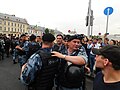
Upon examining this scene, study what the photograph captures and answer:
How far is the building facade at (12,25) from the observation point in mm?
98125

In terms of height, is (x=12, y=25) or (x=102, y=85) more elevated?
(x=12, y=25)

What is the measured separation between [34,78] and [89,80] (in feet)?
18.8

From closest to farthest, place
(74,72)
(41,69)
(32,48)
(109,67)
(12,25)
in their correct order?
1. (109,67)
2. (74,72)
3. (41,69)
4. (32,48)
5. (12,25)

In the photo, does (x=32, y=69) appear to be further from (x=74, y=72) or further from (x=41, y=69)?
(x=74, y=72)

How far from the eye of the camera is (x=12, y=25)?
345 ft

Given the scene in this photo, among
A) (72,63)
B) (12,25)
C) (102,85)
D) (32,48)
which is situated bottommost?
(102,85)

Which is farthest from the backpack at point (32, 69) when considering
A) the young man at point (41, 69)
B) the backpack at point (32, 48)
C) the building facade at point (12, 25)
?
the building facade at point (12, 25)

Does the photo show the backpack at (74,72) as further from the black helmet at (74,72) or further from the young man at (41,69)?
the young man at (41,69)

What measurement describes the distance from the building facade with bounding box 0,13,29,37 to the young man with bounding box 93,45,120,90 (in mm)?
92924

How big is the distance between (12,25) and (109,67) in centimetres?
10611

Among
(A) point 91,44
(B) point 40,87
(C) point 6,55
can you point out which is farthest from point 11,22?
(B) point 40,87

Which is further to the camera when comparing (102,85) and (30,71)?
(30,71)

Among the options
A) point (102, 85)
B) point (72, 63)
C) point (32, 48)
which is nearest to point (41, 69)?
point (72, 63)

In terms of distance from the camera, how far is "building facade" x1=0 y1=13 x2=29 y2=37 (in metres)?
98.1
